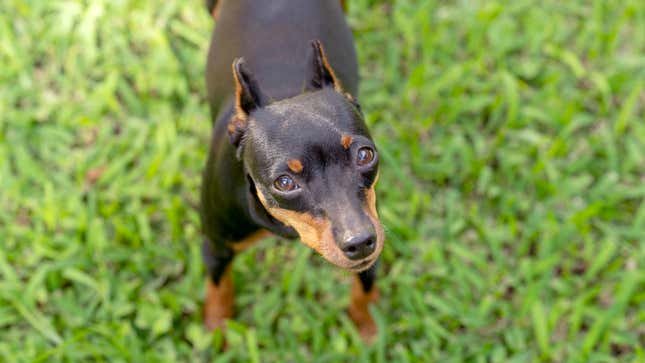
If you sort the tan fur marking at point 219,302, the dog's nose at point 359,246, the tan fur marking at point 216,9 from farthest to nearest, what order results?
the tan fur marking at point 216,9 → the tan fur marking at point 219,302 → the dog's nose at point 359,246

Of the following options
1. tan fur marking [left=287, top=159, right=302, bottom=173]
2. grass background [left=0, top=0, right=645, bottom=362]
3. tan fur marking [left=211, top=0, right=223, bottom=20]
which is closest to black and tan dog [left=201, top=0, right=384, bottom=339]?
tan fur marking [left=287, top=159, right=302, bottom=173]

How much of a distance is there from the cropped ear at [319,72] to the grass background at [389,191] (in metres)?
1.60

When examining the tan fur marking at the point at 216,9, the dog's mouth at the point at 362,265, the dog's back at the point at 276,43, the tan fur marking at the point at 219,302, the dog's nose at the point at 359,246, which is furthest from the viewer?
the tan fur marking at the point at 216,9

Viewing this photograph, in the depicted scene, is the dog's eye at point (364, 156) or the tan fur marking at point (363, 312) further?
the tan fur marking at point (363, 312)

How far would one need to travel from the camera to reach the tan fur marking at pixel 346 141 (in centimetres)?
310

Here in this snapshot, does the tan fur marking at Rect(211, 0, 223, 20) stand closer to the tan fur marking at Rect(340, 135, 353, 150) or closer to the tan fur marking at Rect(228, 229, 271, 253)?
the tan fur marking at Rect(228, 229, 271, 253)

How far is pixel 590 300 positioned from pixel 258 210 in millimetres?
2252

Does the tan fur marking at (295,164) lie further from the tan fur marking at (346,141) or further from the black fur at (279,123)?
the tan fur marking at (346,141)

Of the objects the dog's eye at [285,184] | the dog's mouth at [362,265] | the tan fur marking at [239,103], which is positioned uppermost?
the tan fur marking at [239,103]

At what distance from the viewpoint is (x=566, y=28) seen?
18.9ft

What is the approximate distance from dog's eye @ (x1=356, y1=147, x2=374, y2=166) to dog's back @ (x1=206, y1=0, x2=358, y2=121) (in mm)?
691

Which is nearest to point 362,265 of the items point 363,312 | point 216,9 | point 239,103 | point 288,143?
point 288,143

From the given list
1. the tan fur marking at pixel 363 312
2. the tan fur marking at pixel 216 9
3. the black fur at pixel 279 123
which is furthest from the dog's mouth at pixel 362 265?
the tan fur marking at pixel 216 9

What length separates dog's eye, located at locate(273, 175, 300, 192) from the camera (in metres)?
3.12
